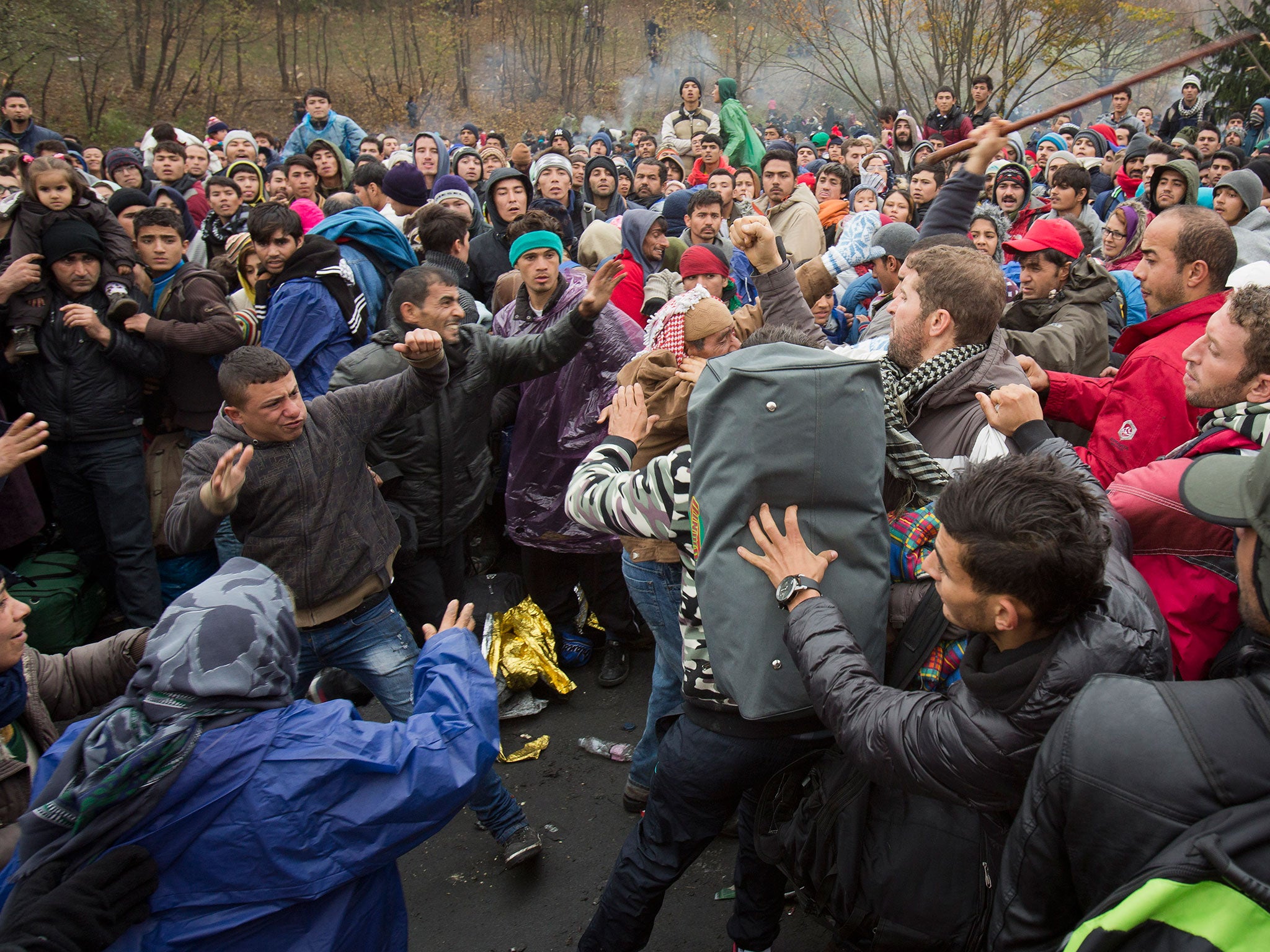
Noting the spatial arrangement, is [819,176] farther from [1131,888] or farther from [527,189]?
[1131,888]

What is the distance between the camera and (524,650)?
4355 mm

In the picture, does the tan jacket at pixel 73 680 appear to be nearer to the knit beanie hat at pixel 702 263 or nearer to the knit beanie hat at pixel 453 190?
the knit beanie hat at pixel 702 263

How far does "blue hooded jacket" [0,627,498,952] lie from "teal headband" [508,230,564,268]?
2990mm

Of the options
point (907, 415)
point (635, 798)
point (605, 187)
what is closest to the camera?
point (907, 415)

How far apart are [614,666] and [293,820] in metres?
2.84

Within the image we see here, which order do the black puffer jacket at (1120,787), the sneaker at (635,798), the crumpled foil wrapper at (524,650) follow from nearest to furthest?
the black puffer jacket at (1120,787)
the sneaker at (635,798)
the crumpled foil wrapper at (524,650)

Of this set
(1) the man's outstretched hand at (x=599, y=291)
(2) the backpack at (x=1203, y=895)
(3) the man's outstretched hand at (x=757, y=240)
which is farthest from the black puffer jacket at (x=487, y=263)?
(2) the backpack at (x=1203, y=895)

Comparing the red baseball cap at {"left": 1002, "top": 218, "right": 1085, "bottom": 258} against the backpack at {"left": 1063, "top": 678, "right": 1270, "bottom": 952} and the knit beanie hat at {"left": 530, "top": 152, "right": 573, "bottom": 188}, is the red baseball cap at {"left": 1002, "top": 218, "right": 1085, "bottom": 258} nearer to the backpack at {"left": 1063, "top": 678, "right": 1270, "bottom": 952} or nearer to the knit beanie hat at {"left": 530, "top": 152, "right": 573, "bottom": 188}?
the backpack at {"left": 1063, "top": 678, "right": 1270, "bottom": 952}

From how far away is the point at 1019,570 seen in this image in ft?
4.96

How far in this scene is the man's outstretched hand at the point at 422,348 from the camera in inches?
119

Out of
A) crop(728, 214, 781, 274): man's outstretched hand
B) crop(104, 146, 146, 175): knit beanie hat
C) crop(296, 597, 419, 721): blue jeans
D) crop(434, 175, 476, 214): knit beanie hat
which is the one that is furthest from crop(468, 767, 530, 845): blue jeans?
crop(104, 146, 146, 175): knit beanie hat

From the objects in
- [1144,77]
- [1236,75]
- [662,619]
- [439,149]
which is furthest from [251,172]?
[1236,75]

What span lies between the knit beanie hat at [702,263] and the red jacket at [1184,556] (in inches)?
122

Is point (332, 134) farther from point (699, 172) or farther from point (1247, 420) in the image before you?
point (1247, 420)
